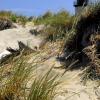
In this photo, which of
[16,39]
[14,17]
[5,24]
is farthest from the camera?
[14,17]

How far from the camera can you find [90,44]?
560 centimetres

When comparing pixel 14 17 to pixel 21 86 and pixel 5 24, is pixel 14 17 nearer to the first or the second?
pixel 5 24

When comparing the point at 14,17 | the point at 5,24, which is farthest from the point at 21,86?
the point at 14,17

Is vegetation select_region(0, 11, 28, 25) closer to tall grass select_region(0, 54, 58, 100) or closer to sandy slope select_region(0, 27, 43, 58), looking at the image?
sandy slope select_region(0, 27, 43, 58)

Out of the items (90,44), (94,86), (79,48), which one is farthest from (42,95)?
(79,48)

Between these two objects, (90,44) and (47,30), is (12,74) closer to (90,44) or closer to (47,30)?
(90,44)

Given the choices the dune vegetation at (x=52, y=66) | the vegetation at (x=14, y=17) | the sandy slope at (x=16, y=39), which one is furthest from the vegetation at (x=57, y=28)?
the vegetation at (x=14, y=17)

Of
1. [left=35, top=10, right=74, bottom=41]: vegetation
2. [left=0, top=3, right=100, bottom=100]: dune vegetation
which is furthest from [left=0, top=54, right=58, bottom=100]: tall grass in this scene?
[left=35, top=10, right=74, bottom=41]: vegetation

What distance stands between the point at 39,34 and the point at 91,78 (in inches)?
175

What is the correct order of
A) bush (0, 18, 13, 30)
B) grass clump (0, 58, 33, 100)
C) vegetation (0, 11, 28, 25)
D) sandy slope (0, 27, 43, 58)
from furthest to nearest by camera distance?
vegetation (0, 11, 28, 25) < bush (0, 18, 13, 30) < sandy slope (0, 27, 43, 58) < grass clump (0, 58, 33, 100)

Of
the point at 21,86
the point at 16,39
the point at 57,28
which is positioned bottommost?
the point at 16,39

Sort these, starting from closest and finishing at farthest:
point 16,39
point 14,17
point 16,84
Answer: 1. point 16,84
2. point 16,39
3. point 14,17

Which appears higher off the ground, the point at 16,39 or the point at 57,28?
the point at 57,28

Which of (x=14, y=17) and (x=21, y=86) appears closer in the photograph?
(x=21, y=86)
